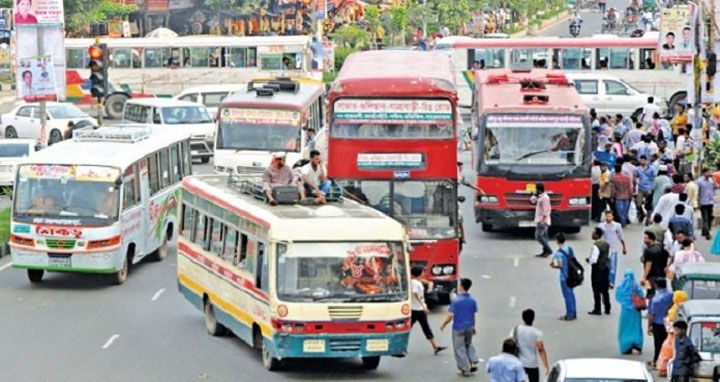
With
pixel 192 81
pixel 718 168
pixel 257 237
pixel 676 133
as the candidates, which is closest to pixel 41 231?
pixel 257 237

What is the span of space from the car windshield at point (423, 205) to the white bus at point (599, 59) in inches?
1296

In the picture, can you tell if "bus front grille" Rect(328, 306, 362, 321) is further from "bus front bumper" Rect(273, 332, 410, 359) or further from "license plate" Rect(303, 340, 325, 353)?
"license plate" Rect(303, 340, 325, 353)

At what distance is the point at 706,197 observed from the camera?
3500 cm

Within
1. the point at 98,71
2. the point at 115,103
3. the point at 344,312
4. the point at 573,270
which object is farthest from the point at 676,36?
the point at 115,103

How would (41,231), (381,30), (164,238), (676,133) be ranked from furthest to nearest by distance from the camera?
(381,30) → (676,133) → (164,238) → (41,231)

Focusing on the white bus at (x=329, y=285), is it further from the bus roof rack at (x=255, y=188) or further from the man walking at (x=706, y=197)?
the man walking at (x=706, y=197)

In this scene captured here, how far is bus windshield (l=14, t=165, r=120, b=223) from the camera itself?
3069 cm

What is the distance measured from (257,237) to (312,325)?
1.86 meters

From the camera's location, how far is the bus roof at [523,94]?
36.2 m

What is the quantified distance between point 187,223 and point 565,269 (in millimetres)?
5639

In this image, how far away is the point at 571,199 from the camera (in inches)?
1399

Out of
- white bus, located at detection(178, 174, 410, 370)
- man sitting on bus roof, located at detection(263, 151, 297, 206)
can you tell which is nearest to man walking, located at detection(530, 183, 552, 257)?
man sitting on bus roof, located at detection(263, 151, 297, 206)

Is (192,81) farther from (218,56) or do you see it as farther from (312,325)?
(312,325)

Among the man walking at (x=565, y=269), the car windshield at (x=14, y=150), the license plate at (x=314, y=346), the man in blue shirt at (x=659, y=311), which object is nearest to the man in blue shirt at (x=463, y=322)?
the license plate at (x=314, y=346)
